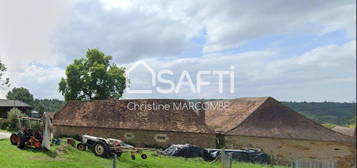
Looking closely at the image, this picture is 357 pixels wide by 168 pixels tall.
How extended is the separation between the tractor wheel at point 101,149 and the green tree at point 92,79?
23987 mm

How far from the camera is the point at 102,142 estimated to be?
53.2ft

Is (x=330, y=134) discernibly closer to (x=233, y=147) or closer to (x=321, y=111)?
(x=233, y=147)

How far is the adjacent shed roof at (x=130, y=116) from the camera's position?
23328 millimetres

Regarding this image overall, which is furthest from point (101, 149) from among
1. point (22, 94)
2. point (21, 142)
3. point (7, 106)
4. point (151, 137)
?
point (22, 94)

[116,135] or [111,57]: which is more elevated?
[111,57]

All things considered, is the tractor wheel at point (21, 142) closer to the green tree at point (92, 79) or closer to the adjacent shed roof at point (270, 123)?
the adjacent shed roof at point (270, 123)

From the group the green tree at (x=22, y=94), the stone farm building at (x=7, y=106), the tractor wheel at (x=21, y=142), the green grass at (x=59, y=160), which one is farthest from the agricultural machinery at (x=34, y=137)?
the green tree at (x=22, y=94)

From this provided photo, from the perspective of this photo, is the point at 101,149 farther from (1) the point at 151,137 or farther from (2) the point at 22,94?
(2) the point at 22,94

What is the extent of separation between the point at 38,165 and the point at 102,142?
14.8ft

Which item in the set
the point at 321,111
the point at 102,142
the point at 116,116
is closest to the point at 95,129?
the point at 116,116

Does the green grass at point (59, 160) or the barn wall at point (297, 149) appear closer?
the green grass at point (59, 160)

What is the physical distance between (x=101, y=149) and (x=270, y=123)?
13656 millimetres

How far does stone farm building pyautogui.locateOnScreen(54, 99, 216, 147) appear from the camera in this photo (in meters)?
22.7

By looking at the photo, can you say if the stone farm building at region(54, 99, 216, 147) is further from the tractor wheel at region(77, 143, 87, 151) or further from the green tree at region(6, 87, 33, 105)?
the green tree at region(6, 87, 33, 105)
